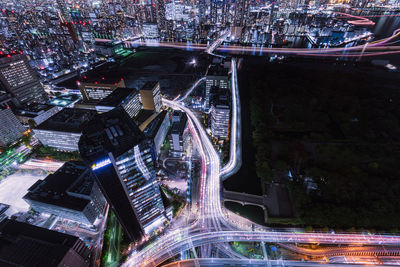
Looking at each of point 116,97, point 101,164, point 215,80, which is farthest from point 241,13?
point 101,164

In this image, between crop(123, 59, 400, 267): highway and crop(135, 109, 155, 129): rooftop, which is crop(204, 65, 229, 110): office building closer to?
crop(135, 109, 155, 129): rooftop

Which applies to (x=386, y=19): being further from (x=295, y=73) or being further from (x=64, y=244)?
(x=64, y=244)

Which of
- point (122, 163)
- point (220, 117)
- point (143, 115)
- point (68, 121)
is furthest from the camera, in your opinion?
point (143, 115)

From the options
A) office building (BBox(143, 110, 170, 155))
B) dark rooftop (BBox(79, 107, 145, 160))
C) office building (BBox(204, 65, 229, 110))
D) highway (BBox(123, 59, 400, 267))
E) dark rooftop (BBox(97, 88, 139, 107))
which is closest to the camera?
dark rooftop (BBox(79, 107, 145, 160))

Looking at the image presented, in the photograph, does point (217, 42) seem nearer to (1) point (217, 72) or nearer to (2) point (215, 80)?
(1) point (217, 72)

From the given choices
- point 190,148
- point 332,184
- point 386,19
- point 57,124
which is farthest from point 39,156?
point 386,19

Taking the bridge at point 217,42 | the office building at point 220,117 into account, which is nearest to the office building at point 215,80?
the office building at point 220,117

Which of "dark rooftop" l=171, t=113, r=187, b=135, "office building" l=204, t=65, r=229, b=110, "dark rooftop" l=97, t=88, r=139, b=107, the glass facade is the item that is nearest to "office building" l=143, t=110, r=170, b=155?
"dark rooftop" l=171, t=113, r=187, b=135
